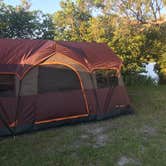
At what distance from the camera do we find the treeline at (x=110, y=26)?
900 cm

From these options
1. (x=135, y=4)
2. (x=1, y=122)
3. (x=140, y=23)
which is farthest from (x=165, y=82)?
(x=1, y=122)

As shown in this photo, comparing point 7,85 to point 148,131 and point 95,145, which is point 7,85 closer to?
point 95,145

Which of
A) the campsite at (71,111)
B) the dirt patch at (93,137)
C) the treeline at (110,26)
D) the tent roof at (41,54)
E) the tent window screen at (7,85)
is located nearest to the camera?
the campsite at (71,111)

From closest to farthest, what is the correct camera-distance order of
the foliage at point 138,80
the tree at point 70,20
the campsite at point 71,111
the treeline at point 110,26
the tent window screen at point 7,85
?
the campsite at point 71,111 < the tent window screen at point 7,85 < the treeline at point 110,26 < the foliage at point 138,80 < the tree at point 70,20

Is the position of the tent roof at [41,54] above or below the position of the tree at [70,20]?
below

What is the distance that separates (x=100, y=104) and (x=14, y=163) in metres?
2.57

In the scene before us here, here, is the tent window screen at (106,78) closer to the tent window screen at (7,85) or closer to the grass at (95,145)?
the grass at (95,145)

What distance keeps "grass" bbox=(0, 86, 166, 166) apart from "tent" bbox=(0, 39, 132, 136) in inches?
10.3

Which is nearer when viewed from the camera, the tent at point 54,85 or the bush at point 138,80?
the tent at point 54,85

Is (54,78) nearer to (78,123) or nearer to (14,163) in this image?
(78,123)

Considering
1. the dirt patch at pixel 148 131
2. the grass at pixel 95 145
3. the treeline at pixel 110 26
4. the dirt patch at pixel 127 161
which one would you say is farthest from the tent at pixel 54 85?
the treeline at pixel 110 26

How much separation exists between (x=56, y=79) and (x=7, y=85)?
100 cm

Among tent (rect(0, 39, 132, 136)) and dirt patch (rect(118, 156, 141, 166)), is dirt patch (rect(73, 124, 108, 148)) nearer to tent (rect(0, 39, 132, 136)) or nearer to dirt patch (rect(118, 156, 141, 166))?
tent (rect(0, 39, 132, 136))

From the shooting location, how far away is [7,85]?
464 centimetres
